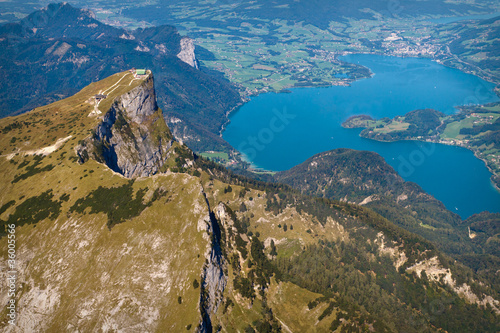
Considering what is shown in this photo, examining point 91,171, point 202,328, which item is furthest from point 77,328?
point 91,171

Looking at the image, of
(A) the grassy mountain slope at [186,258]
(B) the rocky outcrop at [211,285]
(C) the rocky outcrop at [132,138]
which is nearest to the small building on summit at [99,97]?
(A) the grassy mountain slope at [186,258]

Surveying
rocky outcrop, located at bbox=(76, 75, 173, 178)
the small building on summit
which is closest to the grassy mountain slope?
rocky outcrop, located at bbox=(76, 75, 173, 178)

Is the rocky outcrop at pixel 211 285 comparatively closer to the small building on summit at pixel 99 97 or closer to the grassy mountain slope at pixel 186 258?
the grassy mountain slope at pixel 186 258

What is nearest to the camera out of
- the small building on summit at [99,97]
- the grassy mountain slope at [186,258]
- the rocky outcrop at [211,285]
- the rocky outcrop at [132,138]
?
the grassy mountain slope at [186,258]

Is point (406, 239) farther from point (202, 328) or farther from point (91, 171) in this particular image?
point (91, 171)

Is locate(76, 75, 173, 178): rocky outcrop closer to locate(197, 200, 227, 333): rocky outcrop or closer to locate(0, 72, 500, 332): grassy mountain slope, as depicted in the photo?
locate(0, 72, 500, 332): grassy mountain slope

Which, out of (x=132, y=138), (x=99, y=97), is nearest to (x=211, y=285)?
(x=132, y=138)
